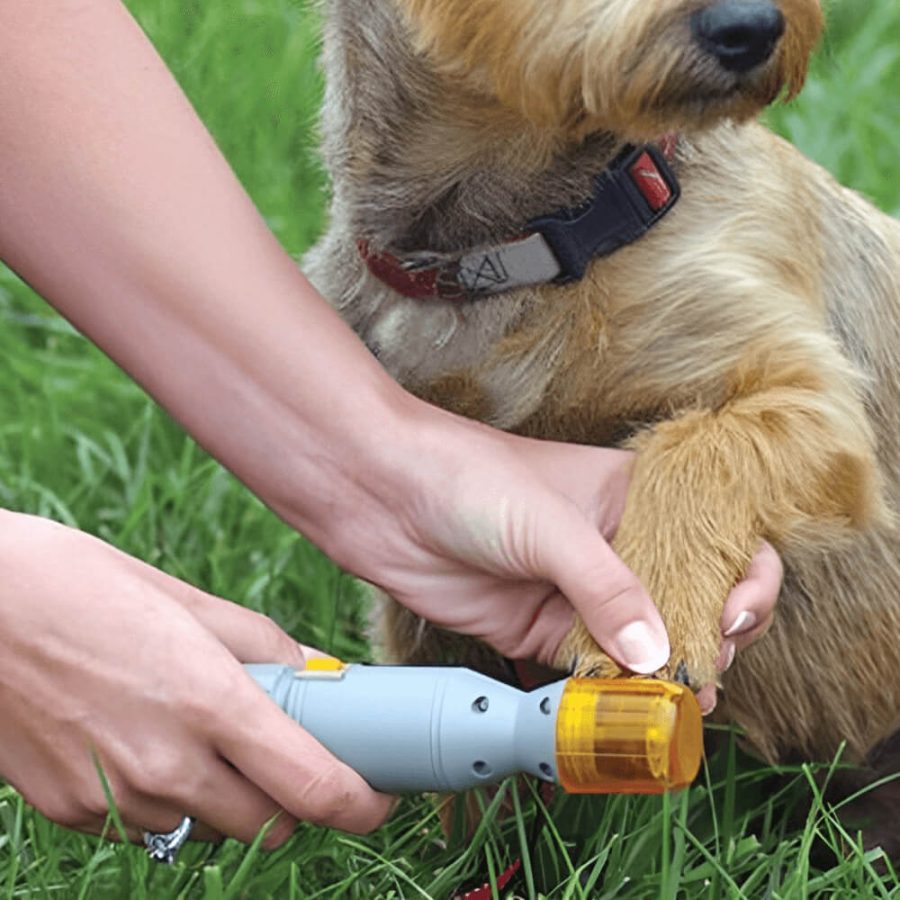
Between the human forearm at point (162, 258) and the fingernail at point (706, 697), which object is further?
the human forearm at point (162, 258)

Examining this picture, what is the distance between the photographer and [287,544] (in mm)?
3908

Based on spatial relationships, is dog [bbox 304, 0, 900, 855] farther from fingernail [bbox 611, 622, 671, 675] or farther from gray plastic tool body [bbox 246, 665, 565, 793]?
gray plastic tool body [bbox 246, 665, 565, 793]

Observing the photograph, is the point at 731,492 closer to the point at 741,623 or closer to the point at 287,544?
the point at 741,623

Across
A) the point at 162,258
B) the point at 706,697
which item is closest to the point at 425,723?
the point at 706,697

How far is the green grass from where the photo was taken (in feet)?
8.72

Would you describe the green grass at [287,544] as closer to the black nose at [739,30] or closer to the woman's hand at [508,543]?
the woman's hand at [508,543]

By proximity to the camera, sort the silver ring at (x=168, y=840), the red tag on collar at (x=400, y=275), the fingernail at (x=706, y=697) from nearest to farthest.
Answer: the silver ring at (x=168, y=840) < the fingernail at (x=706, y=697) < the red tag on collar at (x=400, y=275)

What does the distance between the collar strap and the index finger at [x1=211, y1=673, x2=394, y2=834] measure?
0.90m

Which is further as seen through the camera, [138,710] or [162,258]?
[162,258]

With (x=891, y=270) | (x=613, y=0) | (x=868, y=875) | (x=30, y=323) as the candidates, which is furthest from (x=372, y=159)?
Answer: (x=30, y=323)

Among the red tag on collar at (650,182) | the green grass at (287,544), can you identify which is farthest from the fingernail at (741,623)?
the red tag on collar at (650,182)

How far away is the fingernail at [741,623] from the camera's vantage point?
8.26 feet

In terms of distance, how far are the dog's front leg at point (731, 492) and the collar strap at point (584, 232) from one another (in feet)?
0.94

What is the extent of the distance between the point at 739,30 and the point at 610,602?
767 mm
